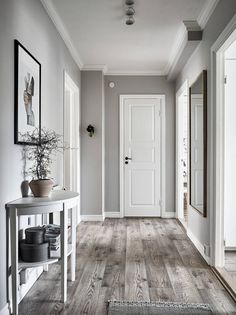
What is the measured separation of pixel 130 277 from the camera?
9.58 ft

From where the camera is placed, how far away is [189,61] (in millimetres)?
4398

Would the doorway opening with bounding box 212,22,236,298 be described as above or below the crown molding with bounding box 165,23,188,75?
below

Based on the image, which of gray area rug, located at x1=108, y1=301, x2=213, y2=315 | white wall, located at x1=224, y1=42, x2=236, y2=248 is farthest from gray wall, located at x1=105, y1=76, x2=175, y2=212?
gray area rug, located at x1=108, y1=301, x2=213, y2=315

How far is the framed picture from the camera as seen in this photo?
7.80 feet

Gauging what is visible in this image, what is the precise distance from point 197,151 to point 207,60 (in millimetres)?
1055

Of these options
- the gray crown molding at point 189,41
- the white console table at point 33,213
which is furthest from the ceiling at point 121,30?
the white console table at point 33,213

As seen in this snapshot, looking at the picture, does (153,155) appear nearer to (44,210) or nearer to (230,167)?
(230,167)

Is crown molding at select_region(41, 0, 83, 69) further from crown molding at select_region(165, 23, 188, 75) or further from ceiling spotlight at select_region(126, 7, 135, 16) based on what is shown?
crown molding at select_region(165, 23, 188, 75)

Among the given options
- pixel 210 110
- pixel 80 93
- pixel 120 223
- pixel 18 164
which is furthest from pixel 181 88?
pixel 18 164

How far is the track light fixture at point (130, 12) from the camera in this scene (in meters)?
3.12

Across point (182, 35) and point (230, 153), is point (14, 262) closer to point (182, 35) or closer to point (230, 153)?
point (230, 153)

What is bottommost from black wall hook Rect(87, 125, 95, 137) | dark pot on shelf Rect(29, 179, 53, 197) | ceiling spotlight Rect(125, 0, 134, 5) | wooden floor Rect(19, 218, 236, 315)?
wooden floor Rect(19, 218, 236, 315)

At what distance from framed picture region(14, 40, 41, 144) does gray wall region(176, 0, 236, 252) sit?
63.8 inches

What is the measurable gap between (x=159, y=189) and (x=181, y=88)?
1783 mm
